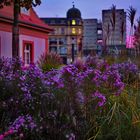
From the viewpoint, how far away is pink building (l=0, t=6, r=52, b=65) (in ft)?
67.9

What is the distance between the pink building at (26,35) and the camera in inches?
815

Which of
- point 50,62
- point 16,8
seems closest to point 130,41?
point 50,62

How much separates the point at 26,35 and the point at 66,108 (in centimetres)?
1994

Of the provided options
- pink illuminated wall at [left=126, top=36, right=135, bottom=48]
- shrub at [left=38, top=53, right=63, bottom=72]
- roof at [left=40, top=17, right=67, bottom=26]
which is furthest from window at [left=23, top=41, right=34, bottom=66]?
roof at [left=40, top=17, right=67, bottom=26]

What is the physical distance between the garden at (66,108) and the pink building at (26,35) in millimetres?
15927

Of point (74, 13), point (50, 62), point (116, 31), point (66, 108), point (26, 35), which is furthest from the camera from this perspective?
point (74, 13)

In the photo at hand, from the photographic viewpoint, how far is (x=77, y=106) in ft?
11.9

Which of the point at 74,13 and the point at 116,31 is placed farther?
the point at 74,13

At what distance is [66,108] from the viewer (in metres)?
3.56

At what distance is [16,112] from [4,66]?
129cm

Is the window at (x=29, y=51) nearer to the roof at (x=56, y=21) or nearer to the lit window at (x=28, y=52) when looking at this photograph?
the lit window at (x=28, y=52)

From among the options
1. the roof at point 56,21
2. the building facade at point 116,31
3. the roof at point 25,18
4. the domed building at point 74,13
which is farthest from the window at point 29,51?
the roof at point 56,21

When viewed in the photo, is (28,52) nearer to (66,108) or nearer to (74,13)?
(66,108)

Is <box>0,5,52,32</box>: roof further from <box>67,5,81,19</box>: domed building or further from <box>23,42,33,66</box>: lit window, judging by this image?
<box>67,5,81,19</box>: domed building
